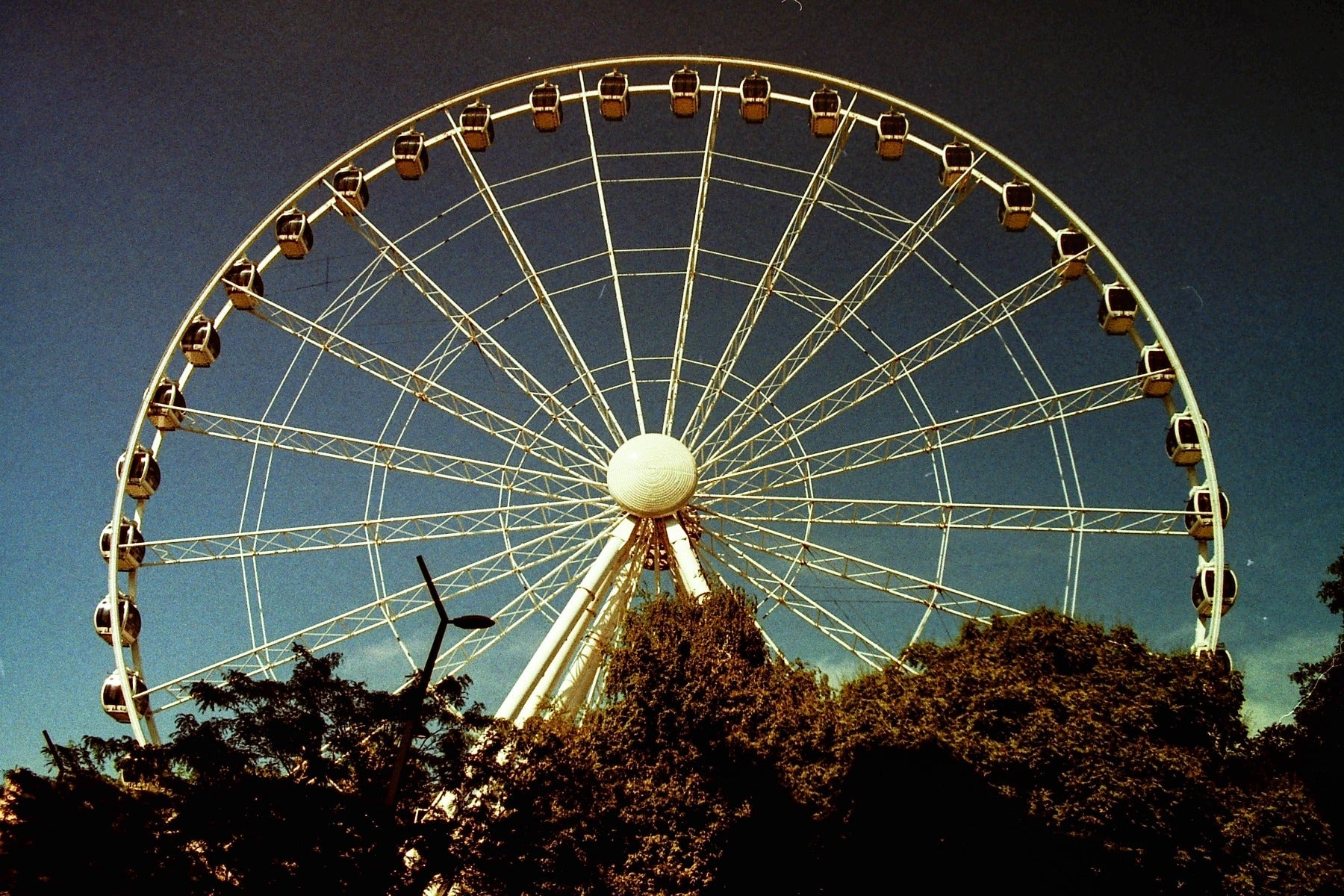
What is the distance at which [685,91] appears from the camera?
26266 millimetres

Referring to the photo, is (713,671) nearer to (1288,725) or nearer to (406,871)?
(406,871)

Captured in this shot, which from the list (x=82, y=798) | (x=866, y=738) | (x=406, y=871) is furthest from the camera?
(x=866, y=738)

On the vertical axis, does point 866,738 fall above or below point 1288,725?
below

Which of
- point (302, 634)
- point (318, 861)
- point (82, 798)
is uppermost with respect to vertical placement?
point (302, 634)

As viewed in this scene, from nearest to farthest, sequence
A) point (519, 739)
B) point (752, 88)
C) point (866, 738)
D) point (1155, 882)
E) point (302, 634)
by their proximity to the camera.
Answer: point (519, 739) → point (1155, 882) → point (866, 738) → point (302, 634) → point (752, 88)

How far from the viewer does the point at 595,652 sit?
2330 cm

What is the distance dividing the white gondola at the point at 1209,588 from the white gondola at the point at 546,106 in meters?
20.7

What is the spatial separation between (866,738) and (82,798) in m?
12.7

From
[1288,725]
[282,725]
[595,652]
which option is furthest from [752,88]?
[1288,725]

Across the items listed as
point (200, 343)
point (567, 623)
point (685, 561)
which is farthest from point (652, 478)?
point (200, 343)

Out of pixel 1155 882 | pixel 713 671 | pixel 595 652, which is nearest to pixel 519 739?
pixel 713 671

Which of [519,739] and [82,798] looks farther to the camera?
[519,739]

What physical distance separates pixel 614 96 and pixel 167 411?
48.7 ft

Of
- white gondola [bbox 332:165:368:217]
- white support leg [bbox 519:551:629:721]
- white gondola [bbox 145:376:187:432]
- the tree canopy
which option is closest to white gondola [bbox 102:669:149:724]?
white gondola [bbox 145:376:187:432]
